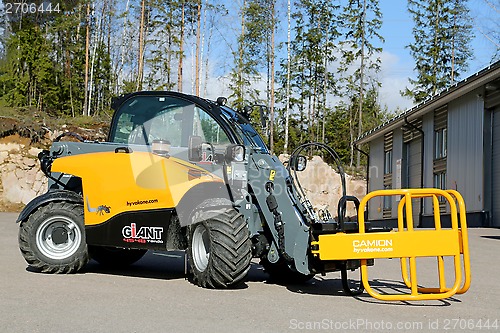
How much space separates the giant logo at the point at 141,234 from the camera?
8.66 meters

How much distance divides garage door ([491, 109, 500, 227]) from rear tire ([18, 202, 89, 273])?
731 inches

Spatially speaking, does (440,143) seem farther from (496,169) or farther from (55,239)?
(55,239)

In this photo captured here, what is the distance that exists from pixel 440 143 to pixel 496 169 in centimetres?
637

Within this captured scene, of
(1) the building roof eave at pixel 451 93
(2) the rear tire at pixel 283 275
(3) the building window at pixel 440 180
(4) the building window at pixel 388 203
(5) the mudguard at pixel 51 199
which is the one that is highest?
(1) the building roof eave at pixel 451 93

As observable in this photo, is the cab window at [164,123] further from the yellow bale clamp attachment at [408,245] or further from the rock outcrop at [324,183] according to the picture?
the rock outcrop at [324,183]

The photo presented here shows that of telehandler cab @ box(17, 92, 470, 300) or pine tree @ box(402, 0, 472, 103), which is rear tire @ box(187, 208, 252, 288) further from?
pine tree @ box(402, 0, 472, 103)

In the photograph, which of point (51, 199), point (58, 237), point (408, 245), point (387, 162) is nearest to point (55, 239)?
point (58, 237)

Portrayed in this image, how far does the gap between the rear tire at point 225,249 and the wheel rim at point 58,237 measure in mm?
2237

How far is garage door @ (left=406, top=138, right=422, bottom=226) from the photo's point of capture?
33.0m

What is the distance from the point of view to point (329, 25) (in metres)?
53.1

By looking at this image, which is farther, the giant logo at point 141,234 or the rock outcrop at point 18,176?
the rock outcrop at point 18,176

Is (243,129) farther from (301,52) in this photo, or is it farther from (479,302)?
(301,52)

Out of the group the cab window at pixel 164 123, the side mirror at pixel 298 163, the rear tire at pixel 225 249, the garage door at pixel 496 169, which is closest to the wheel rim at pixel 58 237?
the cab window at pixel 164 123

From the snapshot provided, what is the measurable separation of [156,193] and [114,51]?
46.8m
